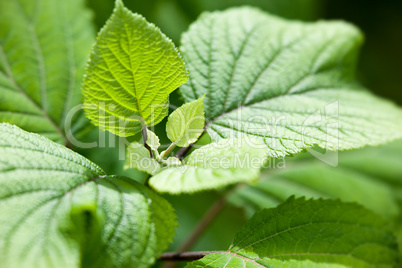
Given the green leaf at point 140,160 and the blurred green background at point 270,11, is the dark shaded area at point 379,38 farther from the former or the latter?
the green leaf at point 140,160

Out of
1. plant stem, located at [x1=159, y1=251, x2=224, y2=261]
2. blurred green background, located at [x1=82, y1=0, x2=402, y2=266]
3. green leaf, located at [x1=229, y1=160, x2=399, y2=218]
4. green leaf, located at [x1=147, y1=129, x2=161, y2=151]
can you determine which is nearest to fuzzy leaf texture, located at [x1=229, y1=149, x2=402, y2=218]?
green leaf, located at [x1=229, y1=160, x2=399, y2=218]

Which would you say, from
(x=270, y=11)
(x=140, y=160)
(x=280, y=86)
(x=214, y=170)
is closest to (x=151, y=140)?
(x=140, y=160)

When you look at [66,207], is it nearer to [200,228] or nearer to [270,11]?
[200,228]

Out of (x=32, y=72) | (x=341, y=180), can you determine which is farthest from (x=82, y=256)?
(x=341, y=180)

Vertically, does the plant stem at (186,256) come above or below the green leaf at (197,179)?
below

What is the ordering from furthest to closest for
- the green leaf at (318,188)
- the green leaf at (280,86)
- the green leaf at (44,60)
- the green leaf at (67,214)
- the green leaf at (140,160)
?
the green leaf at (318,188), the green leaf at (44,60), the green leaf at (280,86), the green leaf at (140,160), the green leaf at (67,214)

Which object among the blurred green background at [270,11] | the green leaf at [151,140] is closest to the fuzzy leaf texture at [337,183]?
the blurred green background at [270,11]

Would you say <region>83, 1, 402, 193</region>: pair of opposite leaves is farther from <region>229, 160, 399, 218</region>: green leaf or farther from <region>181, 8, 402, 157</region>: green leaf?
<region>229, 160, 399, 218</region>: green leaf
